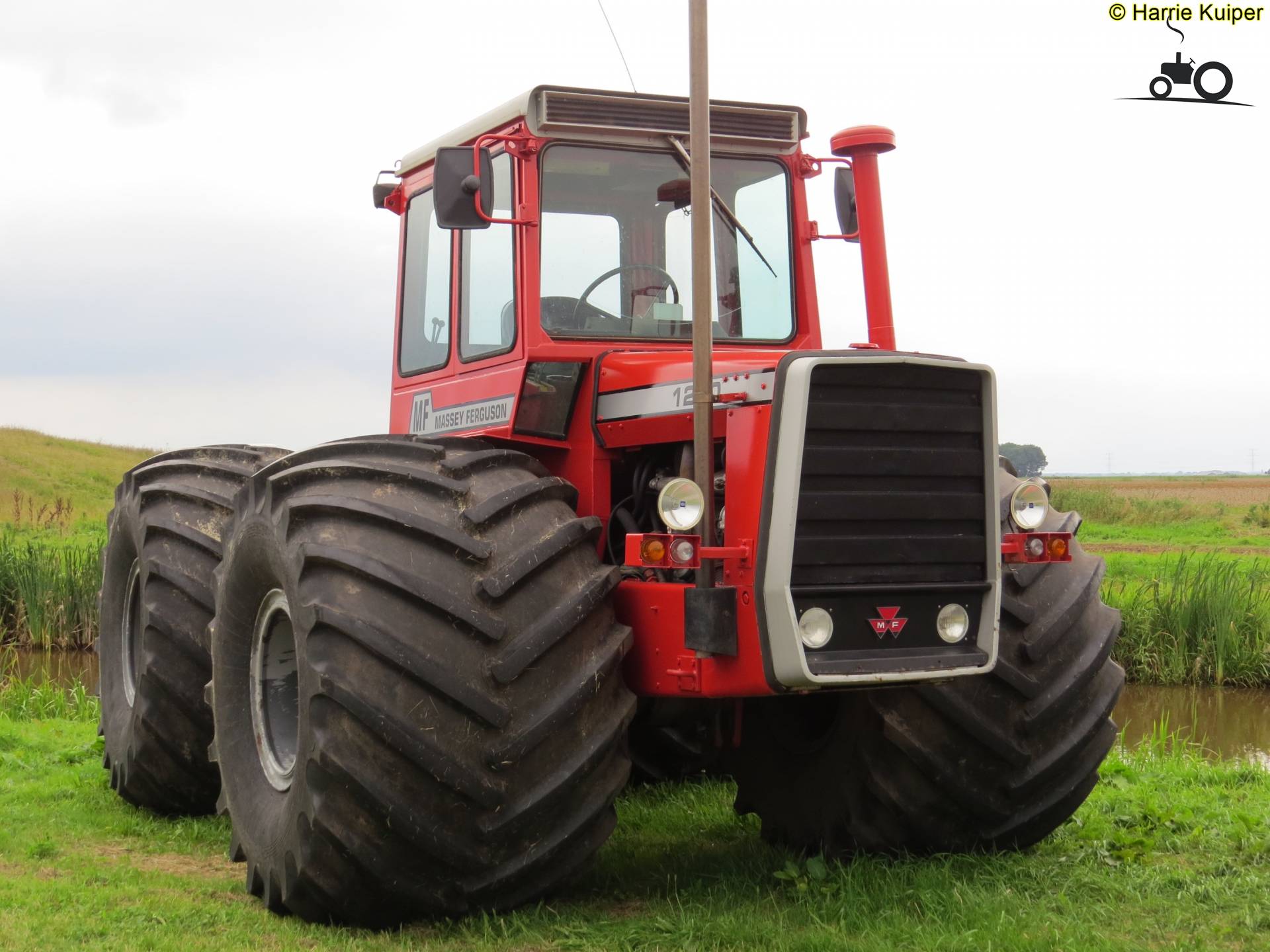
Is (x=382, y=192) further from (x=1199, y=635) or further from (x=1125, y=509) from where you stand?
(x=1125, y=509)

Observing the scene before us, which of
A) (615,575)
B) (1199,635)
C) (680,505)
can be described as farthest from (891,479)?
(1199,635)

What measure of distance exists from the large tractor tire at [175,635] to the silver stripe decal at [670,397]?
1.89 meters

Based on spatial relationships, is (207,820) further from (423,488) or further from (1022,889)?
(1022,889)

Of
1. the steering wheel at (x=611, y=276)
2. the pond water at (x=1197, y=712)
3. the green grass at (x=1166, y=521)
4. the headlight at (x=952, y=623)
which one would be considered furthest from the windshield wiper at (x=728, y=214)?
the green grass at (x=1166, y=521)

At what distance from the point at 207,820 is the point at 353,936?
2395mm

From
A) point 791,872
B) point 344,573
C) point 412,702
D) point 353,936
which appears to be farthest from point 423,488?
point 791,872

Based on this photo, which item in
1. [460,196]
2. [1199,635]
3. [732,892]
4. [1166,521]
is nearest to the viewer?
[732,892]

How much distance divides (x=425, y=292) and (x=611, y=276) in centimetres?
116

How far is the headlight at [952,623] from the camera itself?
4562 mm

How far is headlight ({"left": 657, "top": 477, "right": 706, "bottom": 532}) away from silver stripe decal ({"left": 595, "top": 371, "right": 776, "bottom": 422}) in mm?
393

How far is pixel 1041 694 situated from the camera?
492 cm

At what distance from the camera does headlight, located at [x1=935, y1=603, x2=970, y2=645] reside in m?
4.56

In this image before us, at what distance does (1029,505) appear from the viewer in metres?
4.96

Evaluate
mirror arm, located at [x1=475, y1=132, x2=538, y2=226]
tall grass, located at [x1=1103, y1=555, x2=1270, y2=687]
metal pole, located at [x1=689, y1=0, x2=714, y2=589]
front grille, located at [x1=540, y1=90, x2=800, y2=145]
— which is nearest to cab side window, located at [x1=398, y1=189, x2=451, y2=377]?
mirror arm, located at [x1=475, y1=132, x2=538, y2=226]
